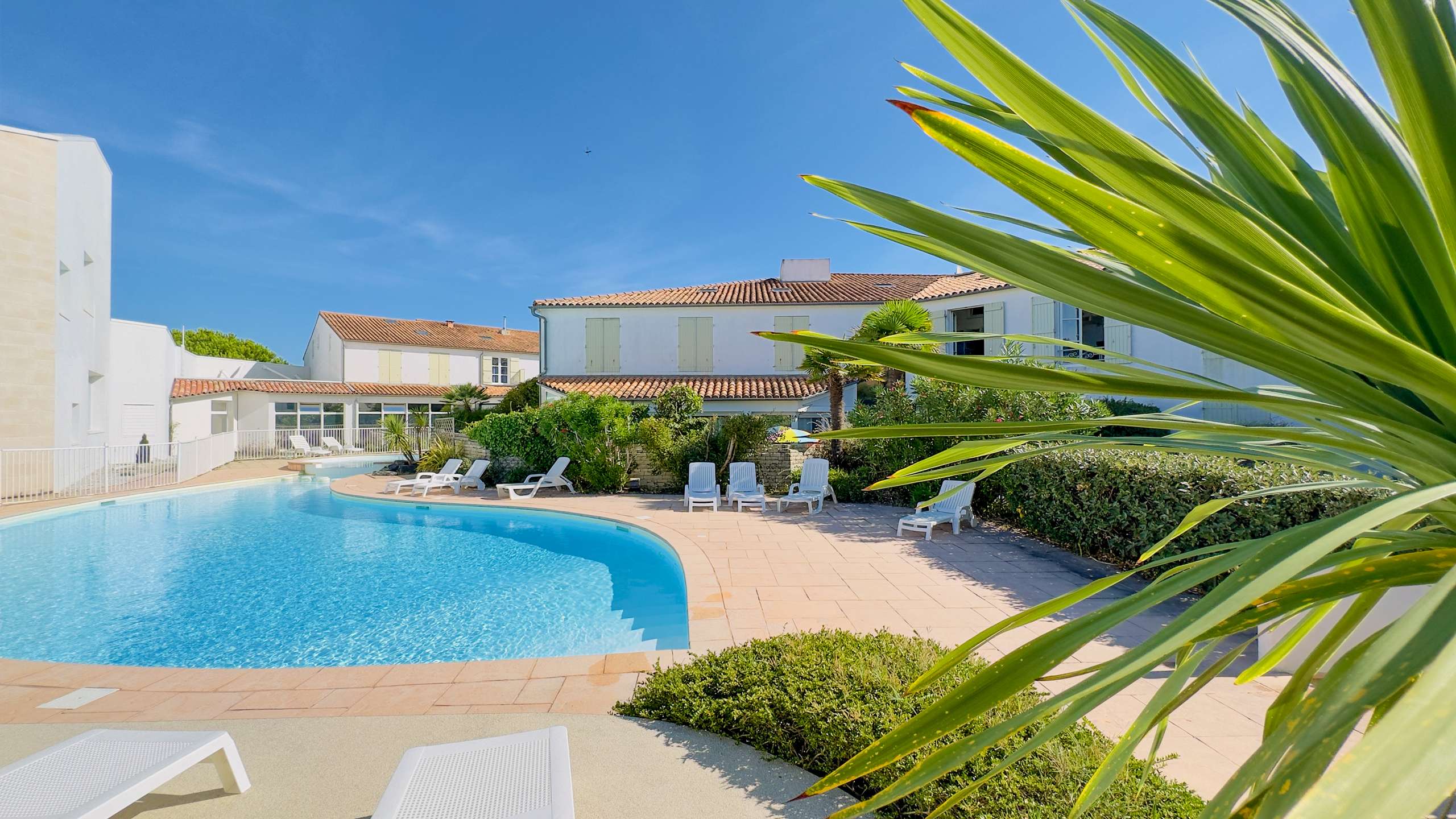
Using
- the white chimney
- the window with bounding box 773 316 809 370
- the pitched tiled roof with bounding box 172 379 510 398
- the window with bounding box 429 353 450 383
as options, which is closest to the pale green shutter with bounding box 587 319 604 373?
the window with bounding box 773 316 809 370

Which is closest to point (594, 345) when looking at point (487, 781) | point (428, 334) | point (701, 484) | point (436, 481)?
point (436, 481)

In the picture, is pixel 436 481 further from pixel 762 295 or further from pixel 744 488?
pixel 762 295

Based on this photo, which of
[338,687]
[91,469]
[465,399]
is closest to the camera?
[338,687]

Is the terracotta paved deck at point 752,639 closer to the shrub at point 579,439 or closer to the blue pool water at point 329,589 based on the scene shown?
the blue pool water at point 329,589

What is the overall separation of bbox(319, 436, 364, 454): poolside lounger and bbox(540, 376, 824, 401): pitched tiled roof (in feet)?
43.8

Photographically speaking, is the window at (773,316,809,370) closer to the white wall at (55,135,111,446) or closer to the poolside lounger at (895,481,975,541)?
the poolside lounger at (895,481,975,541)

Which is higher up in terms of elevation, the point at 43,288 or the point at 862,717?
the point at 43,288

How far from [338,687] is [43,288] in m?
18.1

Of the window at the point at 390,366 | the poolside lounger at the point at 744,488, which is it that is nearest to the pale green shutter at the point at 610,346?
the poolside lounger at the point at 744,488

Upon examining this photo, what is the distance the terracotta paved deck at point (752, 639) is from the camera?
407 cm

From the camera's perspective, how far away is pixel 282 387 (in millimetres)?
28422

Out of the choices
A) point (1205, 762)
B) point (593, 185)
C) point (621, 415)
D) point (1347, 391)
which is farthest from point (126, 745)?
point (593, 185)

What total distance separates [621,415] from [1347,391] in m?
15.0

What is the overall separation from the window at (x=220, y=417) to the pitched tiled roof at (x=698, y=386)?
766 inches
